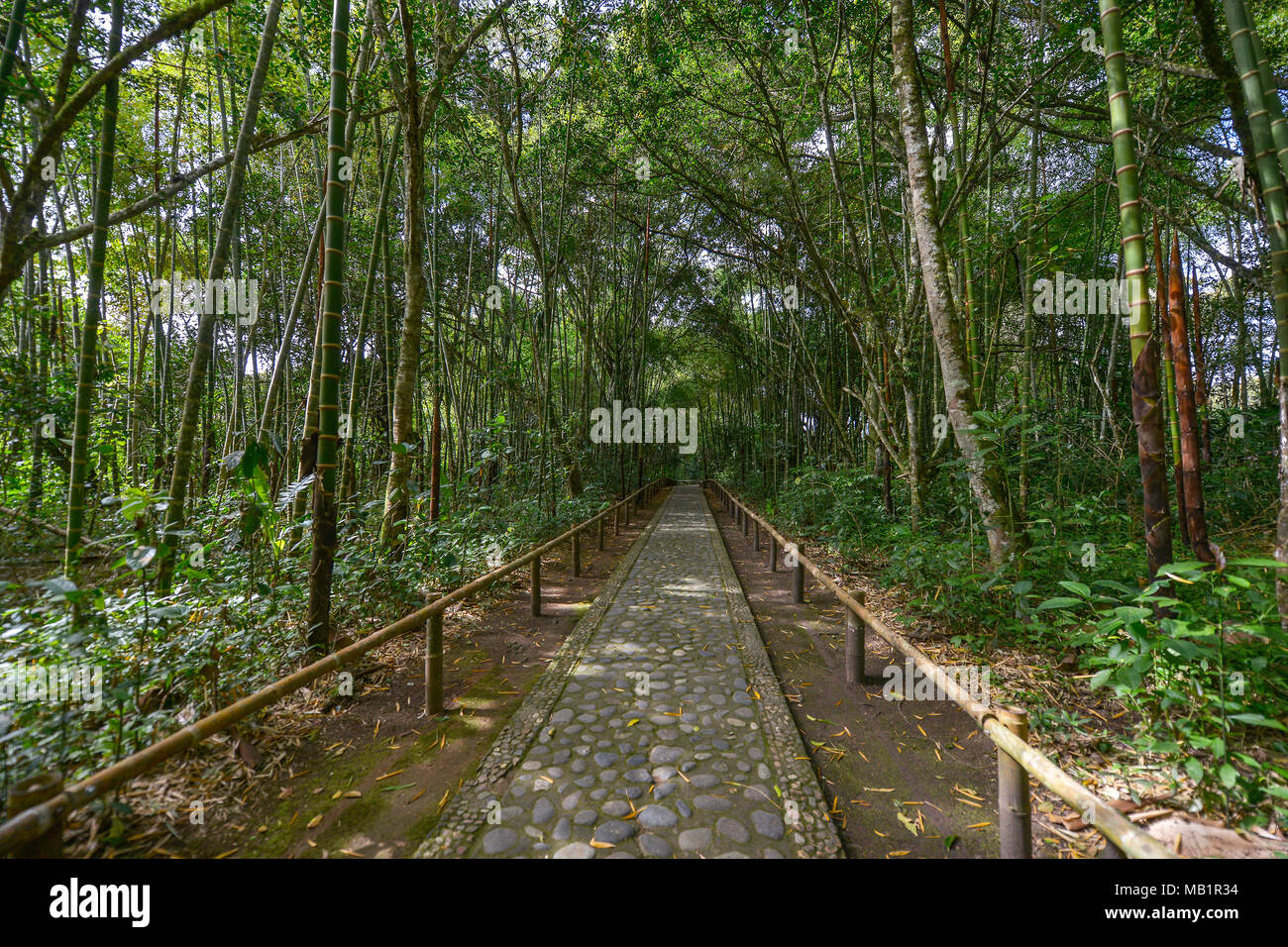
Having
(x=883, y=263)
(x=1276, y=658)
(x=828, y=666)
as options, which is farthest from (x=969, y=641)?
(x=883, y=263)

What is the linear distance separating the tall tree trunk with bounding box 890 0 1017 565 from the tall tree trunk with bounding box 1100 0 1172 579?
0.81m

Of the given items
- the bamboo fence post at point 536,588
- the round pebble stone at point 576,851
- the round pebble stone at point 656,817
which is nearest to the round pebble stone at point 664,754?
the round pebble stone at point 656,817

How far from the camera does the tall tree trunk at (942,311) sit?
314 centimetres

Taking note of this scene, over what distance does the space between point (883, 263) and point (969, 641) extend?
20.6ft

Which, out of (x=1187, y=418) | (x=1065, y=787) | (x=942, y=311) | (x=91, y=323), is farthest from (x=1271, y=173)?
(x=91, y=323)

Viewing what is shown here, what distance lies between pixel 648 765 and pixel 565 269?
31.8ft

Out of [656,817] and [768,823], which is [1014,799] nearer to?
[768,823]

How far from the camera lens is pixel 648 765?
2102 millimetres

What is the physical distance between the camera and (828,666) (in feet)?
10.6

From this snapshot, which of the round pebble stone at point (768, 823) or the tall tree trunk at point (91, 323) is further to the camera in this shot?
the tall tree trunk at point (91, 323)

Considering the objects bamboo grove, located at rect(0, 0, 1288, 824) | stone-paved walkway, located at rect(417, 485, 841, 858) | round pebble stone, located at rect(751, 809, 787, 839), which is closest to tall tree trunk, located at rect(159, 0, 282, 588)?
bamboo grove, located at rect(0, 0, 1288, 824)

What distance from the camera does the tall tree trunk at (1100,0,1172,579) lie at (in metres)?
2.03

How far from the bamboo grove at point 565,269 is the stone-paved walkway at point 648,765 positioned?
1.30m

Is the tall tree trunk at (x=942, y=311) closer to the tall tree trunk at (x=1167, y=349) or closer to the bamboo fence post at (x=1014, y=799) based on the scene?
the tall tree trunk at (x=1167, y=349)
